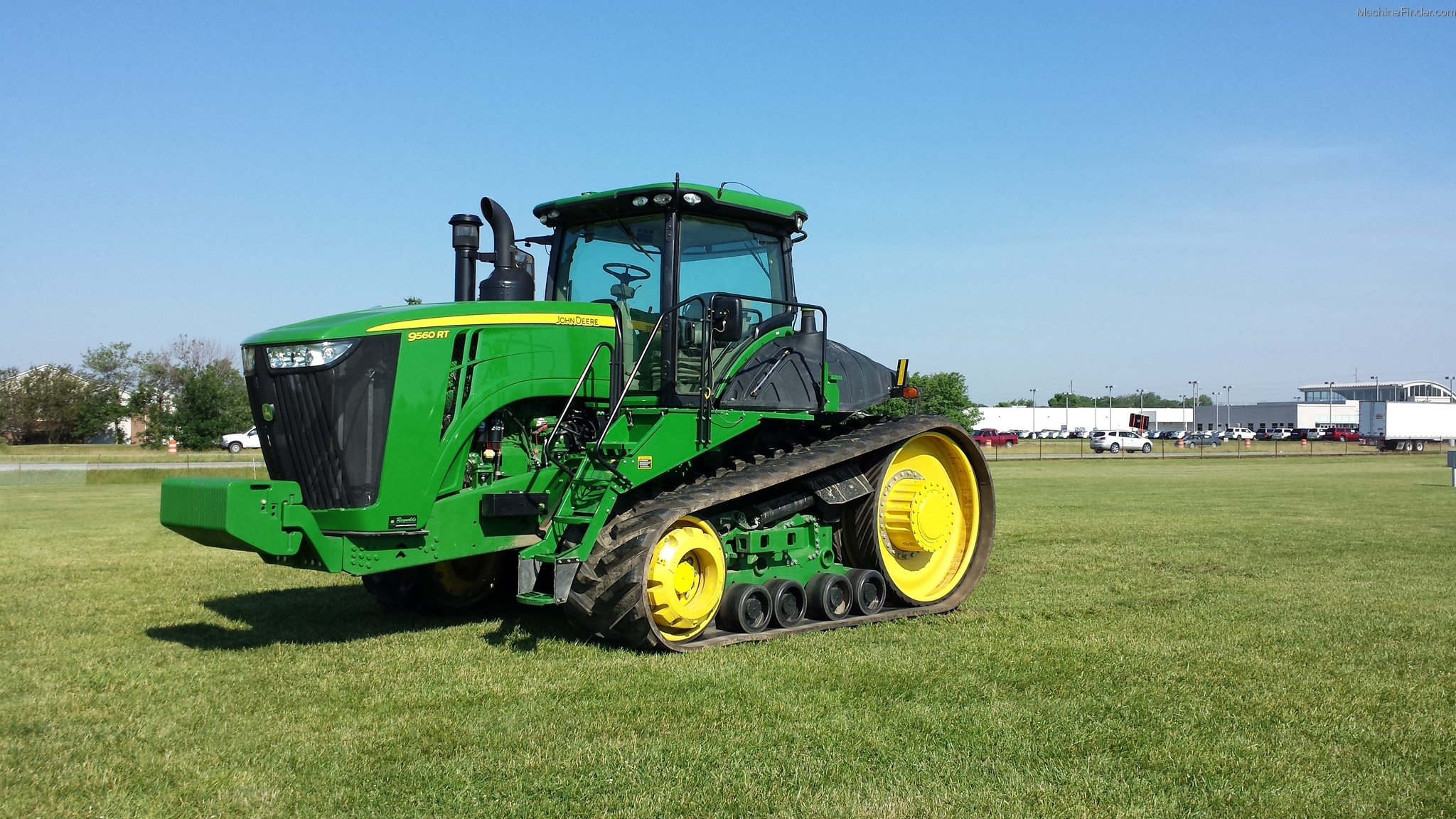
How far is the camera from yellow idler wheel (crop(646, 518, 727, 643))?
303 inches

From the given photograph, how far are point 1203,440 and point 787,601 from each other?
9556cm

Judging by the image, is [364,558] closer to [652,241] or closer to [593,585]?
[593,585]

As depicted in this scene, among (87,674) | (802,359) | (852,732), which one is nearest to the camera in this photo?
(852,732)

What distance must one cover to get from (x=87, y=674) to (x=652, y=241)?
487cm

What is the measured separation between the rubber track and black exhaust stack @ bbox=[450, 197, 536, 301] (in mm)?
2035

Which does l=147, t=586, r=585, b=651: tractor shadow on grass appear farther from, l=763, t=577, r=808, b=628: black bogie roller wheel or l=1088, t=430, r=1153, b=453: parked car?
l=1088, t=430, r=1153, b=453: parked car

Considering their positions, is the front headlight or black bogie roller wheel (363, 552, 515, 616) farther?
black bogie roller wheel (363, 552, 515, 616)

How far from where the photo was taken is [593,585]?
7.52m

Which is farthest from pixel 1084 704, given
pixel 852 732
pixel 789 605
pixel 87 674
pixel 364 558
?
pixel 87 674

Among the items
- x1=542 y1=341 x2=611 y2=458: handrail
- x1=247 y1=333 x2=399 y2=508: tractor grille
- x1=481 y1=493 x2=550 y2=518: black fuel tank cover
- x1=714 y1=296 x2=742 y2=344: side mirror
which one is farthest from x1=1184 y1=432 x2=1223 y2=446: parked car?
x1=247 y1=333 x2=399 y2=508: tractor grille

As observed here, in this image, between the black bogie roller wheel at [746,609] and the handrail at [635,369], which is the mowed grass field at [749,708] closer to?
the black bogie roller wheel at [746,609]

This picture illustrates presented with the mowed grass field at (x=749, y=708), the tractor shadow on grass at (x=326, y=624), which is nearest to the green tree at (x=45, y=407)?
the mowed grass field at (x=749, y=708)

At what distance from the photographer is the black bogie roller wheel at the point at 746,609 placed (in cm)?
829

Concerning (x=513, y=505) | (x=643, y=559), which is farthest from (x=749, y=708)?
(x=513, y=505)
